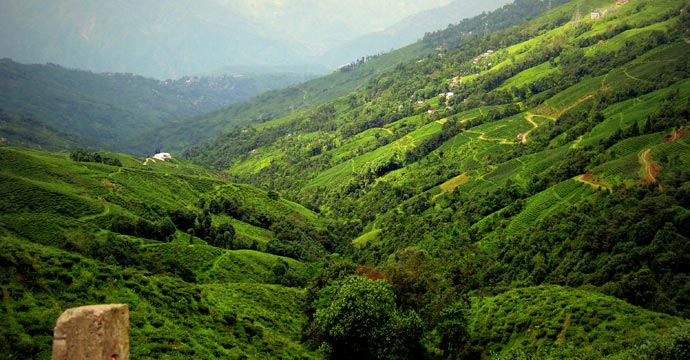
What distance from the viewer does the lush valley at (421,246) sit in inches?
1706

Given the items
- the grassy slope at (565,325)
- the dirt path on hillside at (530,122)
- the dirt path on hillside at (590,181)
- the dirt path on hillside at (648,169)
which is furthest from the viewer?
the dirt path on hillside at (530,122)

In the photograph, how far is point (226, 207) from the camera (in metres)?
122

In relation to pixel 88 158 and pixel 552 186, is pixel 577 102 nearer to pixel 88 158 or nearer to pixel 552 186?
pixel 552 186

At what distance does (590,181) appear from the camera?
91500 millimetres

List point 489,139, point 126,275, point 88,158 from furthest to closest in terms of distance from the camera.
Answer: point 489,139 < point 88,158 < point 126,275

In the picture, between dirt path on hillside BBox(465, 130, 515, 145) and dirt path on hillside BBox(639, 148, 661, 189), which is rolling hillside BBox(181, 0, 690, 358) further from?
dirt path on hillside BBox(465, 130, 515, 145)

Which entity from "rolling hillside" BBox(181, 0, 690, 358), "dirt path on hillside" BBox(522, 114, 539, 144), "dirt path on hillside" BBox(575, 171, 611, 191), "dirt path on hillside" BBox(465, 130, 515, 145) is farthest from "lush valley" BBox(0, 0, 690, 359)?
"dirt path on hillside" BBox(465, 130, 515, 145)

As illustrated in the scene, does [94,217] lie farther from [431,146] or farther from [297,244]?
[431,146]

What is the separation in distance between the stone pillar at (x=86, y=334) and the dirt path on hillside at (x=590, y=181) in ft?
295

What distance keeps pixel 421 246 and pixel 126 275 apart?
2627 inches

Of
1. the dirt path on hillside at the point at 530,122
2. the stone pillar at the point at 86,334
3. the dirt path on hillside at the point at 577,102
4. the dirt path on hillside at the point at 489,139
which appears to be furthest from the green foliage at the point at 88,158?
the dirt path on hillside at the point at 577,102

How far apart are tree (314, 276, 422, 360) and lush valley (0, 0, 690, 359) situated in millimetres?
215

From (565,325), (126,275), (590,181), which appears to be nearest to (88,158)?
(126,275)

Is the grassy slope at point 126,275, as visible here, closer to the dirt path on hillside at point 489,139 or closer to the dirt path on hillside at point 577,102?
the dirt path on hillside at point 489,139
